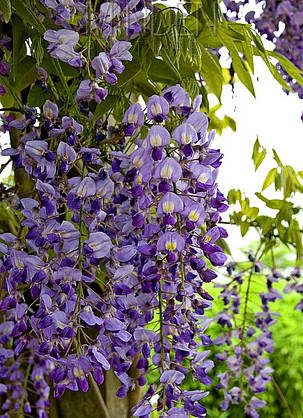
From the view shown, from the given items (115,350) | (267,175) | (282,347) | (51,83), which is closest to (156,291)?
(115,350)

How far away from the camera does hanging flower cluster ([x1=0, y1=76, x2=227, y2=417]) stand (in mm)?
557

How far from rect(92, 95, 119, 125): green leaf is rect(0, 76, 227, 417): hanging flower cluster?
0.07ft

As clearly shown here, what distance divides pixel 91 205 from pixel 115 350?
0.15 m

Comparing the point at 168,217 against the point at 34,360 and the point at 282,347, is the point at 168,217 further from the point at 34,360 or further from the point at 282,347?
the point at 282,347

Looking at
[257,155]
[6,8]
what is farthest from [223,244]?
[6,8]

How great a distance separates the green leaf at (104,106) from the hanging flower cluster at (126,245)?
0.07 ft

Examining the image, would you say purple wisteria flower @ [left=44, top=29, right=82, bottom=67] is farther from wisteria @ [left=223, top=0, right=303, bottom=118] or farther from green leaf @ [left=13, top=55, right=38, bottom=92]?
wisteria @ [left=223, top=0, right=303, bottom=118]

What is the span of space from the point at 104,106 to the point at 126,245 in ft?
0.43

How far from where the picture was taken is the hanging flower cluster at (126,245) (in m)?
0.56

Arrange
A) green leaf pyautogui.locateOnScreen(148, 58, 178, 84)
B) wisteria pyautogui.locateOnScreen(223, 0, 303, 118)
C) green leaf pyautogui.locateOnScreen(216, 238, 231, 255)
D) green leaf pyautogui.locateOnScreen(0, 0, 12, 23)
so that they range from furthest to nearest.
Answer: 1. wisteria pyautogui.locateOnScreen(223, 0, 303, 118)
2. green leaf pyautogui.locateOnScreen(216, 238, 231, 255)
3. green leaf pyautogui.locateOnScreen(148, 58, 178, 84)
4. green leaf pyautogui.locateOnScreen(0, 0, 12, 23)

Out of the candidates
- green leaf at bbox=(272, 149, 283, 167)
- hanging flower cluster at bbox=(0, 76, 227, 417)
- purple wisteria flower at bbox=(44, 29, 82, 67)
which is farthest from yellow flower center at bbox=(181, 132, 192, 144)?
green leaf at bbox=(272, 149, 283, 167)

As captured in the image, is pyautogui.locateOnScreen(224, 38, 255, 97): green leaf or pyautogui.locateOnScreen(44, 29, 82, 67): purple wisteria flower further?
pyautogui.locateOnScreen(224, 38, 255, 97): green leaf

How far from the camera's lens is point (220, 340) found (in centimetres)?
140

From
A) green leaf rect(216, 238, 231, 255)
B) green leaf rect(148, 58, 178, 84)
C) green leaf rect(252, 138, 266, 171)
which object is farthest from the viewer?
green leaf rect(252, 138, 266, 171)
